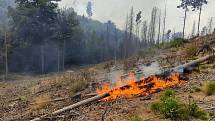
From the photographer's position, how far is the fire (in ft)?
46.7

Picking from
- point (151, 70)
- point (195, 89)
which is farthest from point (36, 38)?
point (195, 89)

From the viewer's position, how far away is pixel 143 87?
14688mm

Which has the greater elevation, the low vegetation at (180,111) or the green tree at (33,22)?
the green tree at (33,22)

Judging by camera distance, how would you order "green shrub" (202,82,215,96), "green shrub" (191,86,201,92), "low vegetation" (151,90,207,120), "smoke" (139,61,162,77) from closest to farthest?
"low vegetation" (151,90,207,120) → "green shrub" (202,82,215,96) → "green shrub" (191,86,201,92) → "smoke" (139,61,162,77)

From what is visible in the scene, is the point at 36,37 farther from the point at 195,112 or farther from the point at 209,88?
the point at 195,112

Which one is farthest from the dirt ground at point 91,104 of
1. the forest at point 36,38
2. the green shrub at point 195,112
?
the forest at point 36,38

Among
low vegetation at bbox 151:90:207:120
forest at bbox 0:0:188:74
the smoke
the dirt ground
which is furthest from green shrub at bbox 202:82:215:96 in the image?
forest at bbox 0:0:188:74

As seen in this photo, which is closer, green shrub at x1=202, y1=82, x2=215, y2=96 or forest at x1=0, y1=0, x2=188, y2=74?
green shrub at x1=202, y1=82, x2=215, y2=96

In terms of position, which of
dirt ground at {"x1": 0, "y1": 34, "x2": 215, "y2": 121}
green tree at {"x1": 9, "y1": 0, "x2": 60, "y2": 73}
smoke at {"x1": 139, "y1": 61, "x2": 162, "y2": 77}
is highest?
green tree at {"x1": 9, "y1": 0, "x2": 60, "y2": 73}

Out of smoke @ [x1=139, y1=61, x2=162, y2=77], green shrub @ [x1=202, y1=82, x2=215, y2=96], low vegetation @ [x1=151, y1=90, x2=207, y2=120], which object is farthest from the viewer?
smoke @ [x1=139, y1=61, x2=162, y2=77]

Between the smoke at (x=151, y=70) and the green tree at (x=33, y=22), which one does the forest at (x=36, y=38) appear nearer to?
the green tree at (x=33, y=22)

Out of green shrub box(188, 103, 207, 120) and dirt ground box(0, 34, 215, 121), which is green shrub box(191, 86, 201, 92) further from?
green shrub box(188, 103, 207, 120)

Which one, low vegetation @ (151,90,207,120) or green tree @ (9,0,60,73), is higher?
green tree @ (9,0,60,73)

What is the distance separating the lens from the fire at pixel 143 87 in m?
14.2
